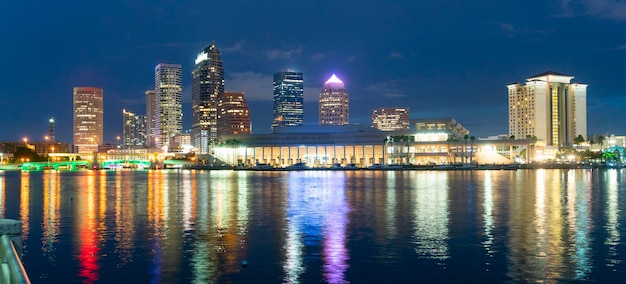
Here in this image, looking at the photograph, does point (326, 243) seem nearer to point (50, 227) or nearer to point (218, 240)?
point (218, 240)

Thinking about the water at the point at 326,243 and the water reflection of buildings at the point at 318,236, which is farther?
the water reflection of buildings at the point at 318,236

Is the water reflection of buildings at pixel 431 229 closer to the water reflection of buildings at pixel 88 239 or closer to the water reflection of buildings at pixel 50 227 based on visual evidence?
the water reflection of buildings at pixel 88 239

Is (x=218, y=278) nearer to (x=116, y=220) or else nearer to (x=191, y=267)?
(x=191, y=267)

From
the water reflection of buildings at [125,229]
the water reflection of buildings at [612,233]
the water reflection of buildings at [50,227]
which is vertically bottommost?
the water reflection of buildings at [612,233]

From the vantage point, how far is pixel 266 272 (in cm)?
2292

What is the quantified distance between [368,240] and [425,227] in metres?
6.49

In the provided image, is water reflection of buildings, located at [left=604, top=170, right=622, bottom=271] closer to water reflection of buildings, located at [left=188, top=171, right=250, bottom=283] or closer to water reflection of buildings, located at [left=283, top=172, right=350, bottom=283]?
water reflection of buildings, located at [left=283, top=172, right=350, bottom=283]

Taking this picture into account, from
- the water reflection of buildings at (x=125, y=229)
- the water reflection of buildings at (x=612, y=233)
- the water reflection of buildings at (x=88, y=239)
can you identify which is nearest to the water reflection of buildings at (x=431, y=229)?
the water reflection of buildings at (x=612, y=233)

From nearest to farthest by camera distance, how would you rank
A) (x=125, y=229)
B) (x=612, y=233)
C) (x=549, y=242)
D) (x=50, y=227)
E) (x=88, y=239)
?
1. (x=549, y=242)
2. (x=88, y=239)
3. (x=612, y=233)
4. (x=125, y=229)
5. (x=50, y=227)

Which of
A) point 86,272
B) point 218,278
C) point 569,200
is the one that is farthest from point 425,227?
point 569,200

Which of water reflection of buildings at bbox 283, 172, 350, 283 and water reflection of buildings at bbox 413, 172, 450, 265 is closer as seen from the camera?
Answer: water reflection of buildings at bbox 283, 172, 350, 283

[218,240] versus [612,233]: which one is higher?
[218,240]

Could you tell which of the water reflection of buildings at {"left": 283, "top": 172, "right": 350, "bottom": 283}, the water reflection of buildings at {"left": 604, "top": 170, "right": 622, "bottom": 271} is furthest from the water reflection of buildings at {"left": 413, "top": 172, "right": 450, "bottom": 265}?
the water reflection of buildings at {"left": 604, "top": 170, "right": 622, "bottom": 271}

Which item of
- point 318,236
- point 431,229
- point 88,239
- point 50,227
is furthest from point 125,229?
point 431,229
